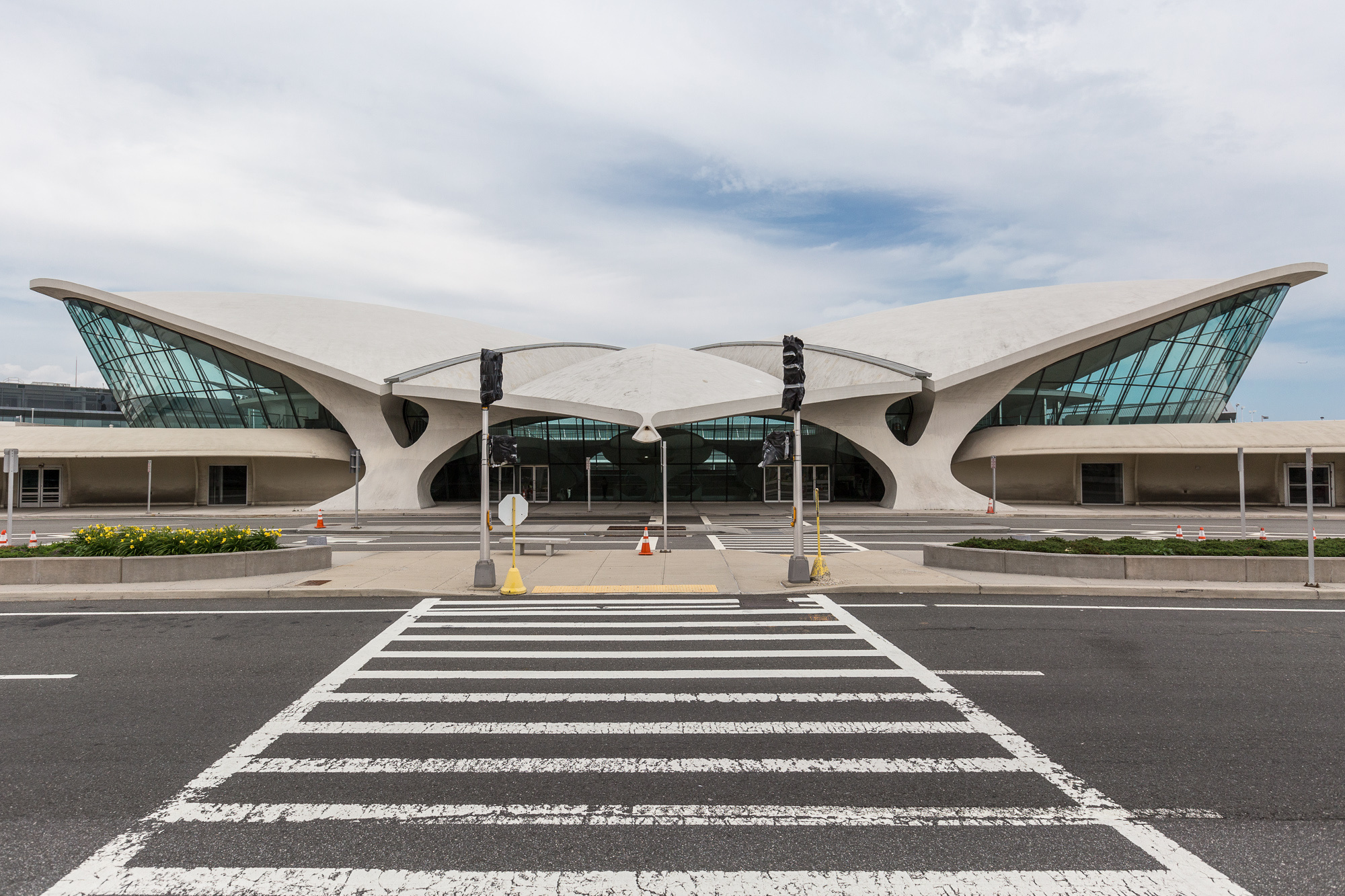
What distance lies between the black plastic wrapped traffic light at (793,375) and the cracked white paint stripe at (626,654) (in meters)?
5.42

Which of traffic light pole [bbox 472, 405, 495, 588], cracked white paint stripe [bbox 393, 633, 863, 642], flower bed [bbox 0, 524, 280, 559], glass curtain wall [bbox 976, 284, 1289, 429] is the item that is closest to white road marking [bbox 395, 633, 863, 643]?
cracked white paint stripe [bbox 393, 633, 863, 642]

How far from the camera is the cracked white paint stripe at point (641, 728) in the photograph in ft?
18.2

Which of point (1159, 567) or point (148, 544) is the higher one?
point (148, 544)

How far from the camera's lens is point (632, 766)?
493cm

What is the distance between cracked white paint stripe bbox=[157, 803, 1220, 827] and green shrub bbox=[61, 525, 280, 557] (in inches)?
428

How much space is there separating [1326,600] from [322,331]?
40.1 meters

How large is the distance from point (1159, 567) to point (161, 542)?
18.5 meters

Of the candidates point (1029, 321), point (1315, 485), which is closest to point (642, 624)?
point (1029, 321)

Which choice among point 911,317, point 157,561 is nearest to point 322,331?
point 157,561

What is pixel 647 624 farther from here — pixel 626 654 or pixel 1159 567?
pixel 1159 567

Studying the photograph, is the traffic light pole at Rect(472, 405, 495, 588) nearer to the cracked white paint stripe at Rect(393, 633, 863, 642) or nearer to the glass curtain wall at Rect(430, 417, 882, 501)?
the cracked white paint stripe at Rect(393, 633, 863, 642)

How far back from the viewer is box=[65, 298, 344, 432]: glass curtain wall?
36062 millimetres

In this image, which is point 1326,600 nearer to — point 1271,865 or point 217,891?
point 1271,865

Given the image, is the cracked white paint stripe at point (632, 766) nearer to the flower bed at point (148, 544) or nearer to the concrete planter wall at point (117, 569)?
the concrete planter wall at point (117, 569)
